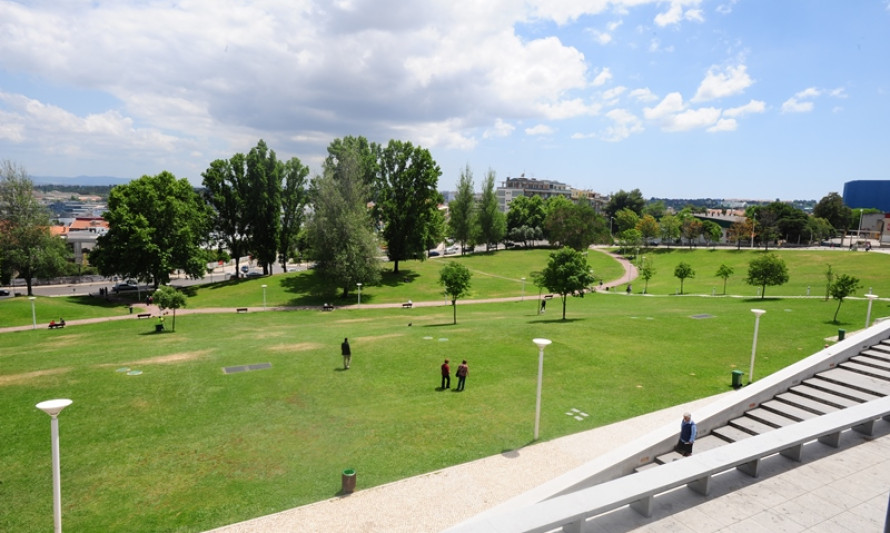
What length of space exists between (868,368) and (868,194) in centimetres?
19611

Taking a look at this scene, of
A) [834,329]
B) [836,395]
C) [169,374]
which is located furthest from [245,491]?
[834,329]

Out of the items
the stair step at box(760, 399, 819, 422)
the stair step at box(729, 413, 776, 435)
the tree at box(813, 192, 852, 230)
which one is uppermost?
the tree at box(813, 192, 852, 230)

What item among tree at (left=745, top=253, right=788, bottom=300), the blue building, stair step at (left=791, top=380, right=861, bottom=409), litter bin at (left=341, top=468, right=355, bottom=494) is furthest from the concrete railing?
the blue building

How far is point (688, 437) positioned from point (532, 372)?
8.75m

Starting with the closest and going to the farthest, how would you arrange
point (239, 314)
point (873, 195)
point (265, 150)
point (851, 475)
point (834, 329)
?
point (851, 475) < point (834, 329) < point (239, 314) < point (265, 150) < point (873, 195)

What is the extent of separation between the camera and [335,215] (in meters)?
49.0

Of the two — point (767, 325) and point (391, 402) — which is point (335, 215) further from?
point (767, 325)

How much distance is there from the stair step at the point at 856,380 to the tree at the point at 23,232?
66.0m

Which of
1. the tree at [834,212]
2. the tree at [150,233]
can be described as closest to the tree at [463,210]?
the tree at [150,233]

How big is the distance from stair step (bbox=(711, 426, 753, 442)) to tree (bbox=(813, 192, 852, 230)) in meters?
123

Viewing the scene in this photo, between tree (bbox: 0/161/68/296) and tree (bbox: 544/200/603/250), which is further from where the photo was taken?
tree (bbox: 544/200/603/250)

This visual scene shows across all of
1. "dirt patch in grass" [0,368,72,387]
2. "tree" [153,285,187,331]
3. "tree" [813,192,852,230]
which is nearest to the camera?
"dirt patch in grass" [0,368,72,387]

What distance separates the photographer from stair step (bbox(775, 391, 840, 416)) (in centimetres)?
1347

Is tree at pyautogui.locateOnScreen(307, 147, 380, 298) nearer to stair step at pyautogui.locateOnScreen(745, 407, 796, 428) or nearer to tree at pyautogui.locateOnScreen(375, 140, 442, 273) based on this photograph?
tree at pyautogui.locateOnScreen(375, 140, 442, 273)
